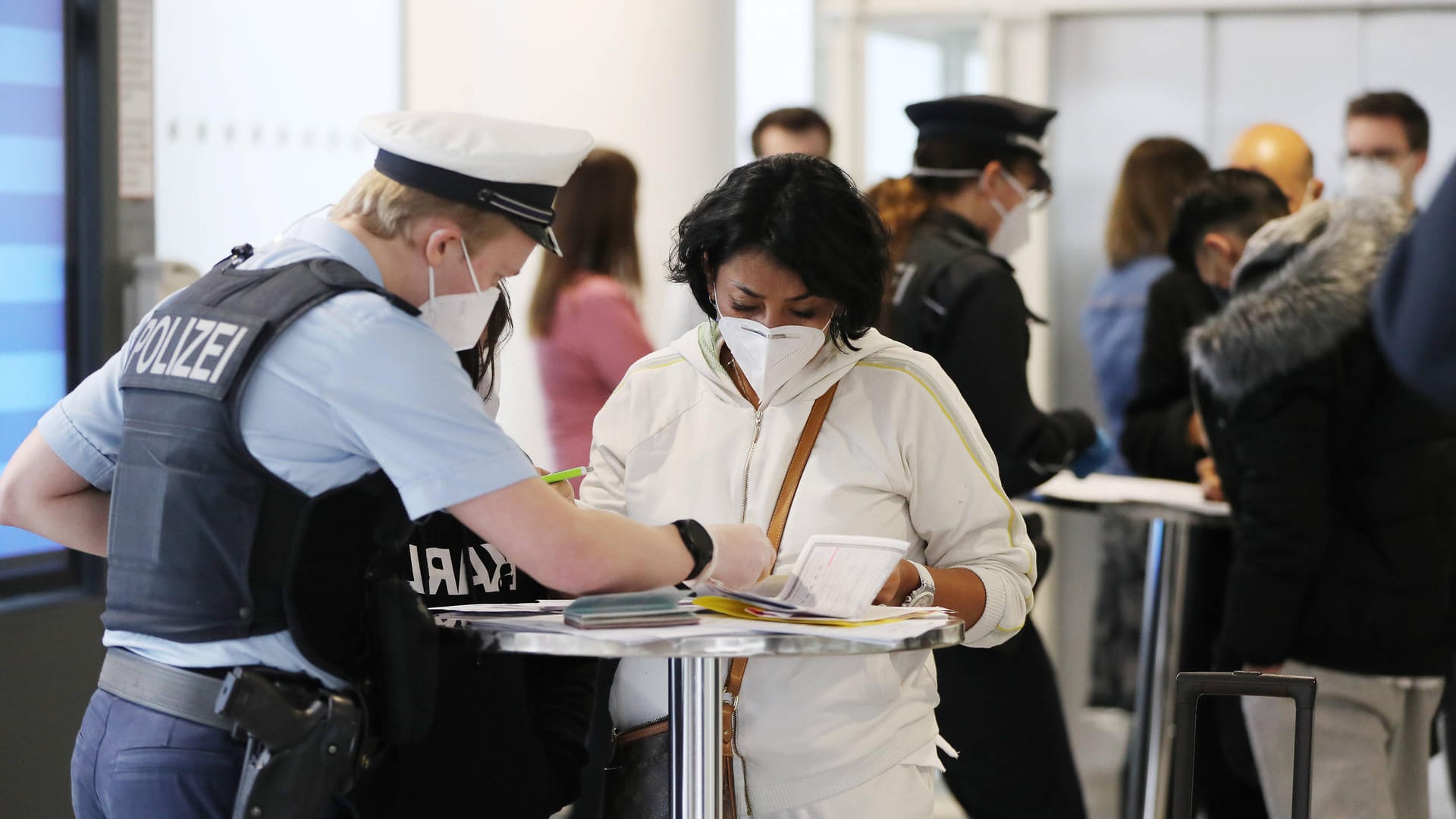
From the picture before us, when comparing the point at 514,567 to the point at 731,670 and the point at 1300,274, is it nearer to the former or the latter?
the point at 731,670

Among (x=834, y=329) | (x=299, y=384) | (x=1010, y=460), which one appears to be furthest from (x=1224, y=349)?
(x=299, y=384)

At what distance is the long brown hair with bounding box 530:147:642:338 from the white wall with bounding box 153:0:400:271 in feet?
1.80

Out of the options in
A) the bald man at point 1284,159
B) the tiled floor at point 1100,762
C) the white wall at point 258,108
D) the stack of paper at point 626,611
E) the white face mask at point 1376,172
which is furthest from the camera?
the tiled floor at point 1100,762

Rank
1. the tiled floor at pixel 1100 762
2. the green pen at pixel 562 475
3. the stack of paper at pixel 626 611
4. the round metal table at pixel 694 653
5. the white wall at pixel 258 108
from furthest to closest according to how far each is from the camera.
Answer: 1. the tiled floor at pixel 1100 762
2. the white wall at pixel 258 108
3. the green pen at pixel 562 475
4. the stack of paper at pixel 626 611
5. the round metal table at pixel 694 653

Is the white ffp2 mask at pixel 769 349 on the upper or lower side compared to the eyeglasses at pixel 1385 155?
lower

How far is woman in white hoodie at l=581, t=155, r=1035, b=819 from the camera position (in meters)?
2.00

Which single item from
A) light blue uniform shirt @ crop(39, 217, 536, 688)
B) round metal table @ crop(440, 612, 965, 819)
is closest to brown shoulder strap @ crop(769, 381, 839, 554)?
round metal table @ crop(440, 612, 965, 819)

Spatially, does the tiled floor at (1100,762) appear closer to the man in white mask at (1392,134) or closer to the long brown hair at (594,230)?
the man in white mask at (1392,134)

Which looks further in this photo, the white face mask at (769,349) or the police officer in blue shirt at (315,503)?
the white face mask at (769,349)

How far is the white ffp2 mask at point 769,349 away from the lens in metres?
2.11

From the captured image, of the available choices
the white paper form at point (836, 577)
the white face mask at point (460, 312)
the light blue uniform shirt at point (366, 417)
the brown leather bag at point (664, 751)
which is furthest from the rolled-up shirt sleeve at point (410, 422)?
the brown leather bag at point (664, 751)

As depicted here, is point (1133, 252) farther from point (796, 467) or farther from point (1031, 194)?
point (796, 467)

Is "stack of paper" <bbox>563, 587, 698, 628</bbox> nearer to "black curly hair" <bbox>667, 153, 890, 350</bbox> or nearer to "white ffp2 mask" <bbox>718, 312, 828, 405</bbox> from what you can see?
"white ffp2 mask" <bbox>718, 312, 828, 405</bbox>

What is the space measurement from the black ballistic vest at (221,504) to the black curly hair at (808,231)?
0.53 m
